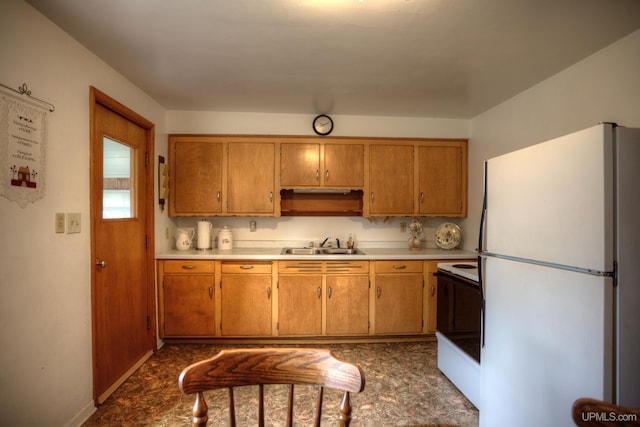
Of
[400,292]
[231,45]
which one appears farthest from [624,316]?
[231,45]

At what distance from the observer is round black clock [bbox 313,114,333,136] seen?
3.43m

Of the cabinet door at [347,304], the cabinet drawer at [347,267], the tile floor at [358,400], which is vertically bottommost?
the tile floor at [358,400]

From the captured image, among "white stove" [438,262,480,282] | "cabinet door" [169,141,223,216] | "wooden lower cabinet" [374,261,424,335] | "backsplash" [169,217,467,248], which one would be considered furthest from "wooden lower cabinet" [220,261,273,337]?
"white stove" [438,262,480,282]

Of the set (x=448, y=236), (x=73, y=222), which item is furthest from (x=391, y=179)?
(x=73, y=222)

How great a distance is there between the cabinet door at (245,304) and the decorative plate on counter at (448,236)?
6.56ft

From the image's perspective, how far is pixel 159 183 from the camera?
122 inches

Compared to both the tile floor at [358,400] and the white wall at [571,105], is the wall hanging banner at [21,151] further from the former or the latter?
the white wall at [571,105]

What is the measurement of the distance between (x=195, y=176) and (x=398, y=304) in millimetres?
2529

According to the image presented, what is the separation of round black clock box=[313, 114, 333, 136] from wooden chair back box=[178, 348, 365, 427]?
2.80 meters

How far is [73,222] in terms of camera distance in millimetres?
1885

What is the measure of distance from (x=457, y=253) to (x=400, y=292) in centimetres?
78

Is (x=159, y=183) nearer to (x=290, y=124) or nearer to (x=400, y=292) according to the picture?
(x=290, y=124)

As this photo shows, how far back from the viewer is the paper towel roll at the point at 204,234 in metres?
3.37

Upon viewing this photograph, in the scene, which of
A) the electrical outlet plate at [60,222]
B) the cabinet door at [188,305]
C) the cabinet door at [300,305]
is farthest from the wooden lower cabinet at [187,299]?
the electrical outlet plate at [60,222]
